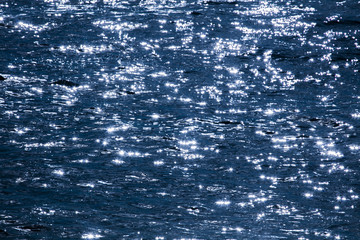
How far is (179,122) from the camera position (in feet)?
8.34

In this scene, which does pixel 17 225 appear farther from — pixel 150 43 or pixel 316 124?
pixel 150 43

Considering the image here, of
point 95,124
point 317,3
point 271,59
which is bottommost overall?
point 95,124

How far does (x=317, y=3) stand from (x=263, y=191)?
8.28ft

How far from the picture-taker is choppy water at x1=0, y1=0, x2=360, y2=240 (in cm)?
189

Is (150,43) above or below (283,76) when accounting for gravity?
above

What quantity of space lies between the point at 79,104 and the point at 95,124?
0.23 metres

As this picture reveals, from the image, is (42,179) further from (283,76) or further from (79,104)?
(283,76)

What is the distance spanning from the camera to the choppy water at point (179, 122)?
189 centimetres

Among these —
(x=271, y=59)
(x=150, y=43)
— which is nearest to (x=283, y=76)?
(x=271, y=59)

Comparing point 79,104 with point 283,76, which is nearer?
point 79,104

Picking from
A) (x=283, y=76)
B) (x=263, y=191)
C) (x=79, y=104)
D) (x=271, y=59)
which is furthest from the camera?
(x=271, y=59)

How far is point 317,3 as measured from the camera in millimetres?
4133

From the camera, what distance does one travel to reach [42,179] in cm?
209

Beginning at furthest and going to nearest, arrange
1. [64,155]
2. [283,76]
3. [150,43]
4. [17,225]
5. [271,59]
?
[150,43] < [271,59] < [283,76] < [64,155] < [17,225]
